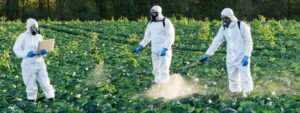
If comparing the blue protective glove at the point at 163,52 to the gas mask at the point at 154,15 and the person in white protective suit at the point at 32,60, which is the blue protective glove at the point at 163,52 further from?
the person in white protective suit at the point at 32,60

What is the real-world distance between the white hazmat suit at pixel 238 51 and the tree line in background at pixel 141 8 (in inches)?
1764

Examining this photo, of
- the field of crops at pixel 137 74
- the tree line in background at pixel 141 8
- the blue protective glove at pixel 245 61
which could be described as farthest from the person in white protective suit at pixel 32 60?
the tree line in background at pixel 141 8

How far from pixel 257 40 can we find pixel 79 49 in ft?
23.2

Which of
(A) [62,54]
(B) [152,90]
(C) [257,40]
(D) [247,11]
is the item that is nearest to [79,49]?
(A) [62,54]

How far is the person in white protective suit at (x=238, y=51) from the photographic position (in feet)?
36.0

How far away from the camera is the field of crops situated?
9.70 m

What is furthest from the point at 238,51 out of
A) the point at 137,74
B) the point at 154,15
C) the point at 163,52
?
the point at 137,74

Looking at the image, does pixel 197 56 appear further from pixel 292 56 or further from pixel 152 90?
pixel 152 90

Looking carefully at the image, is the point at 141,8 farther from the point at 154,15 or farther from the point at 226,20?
the point at 226,20

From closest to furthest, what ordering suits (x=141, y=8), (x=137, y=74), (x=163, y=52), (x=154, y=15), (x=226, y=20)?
1. (x=226, y=20)
2. (x=163, y=52)
3. (x=154, y=15)
4. (x=137, y=74)
5. (x=141, y=8)

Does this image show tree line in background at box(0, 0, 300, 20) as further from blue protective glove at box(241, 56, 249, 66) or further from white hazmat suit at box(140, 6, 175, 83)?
blue protective glove at box(241, 56, 249, 66)

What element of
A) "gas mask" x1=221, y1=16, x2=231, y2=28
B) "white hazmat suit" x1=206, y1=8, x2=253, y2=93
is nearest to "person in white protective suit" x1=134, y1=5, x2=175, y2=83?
"white hazmat suit" x1=206, y1=8, x2=253, y2=93

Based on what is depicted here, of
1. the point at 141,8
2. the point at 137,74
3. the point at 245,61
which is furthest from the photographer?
the point at 141,8

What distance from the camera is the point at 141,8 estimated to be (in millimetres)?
58031
